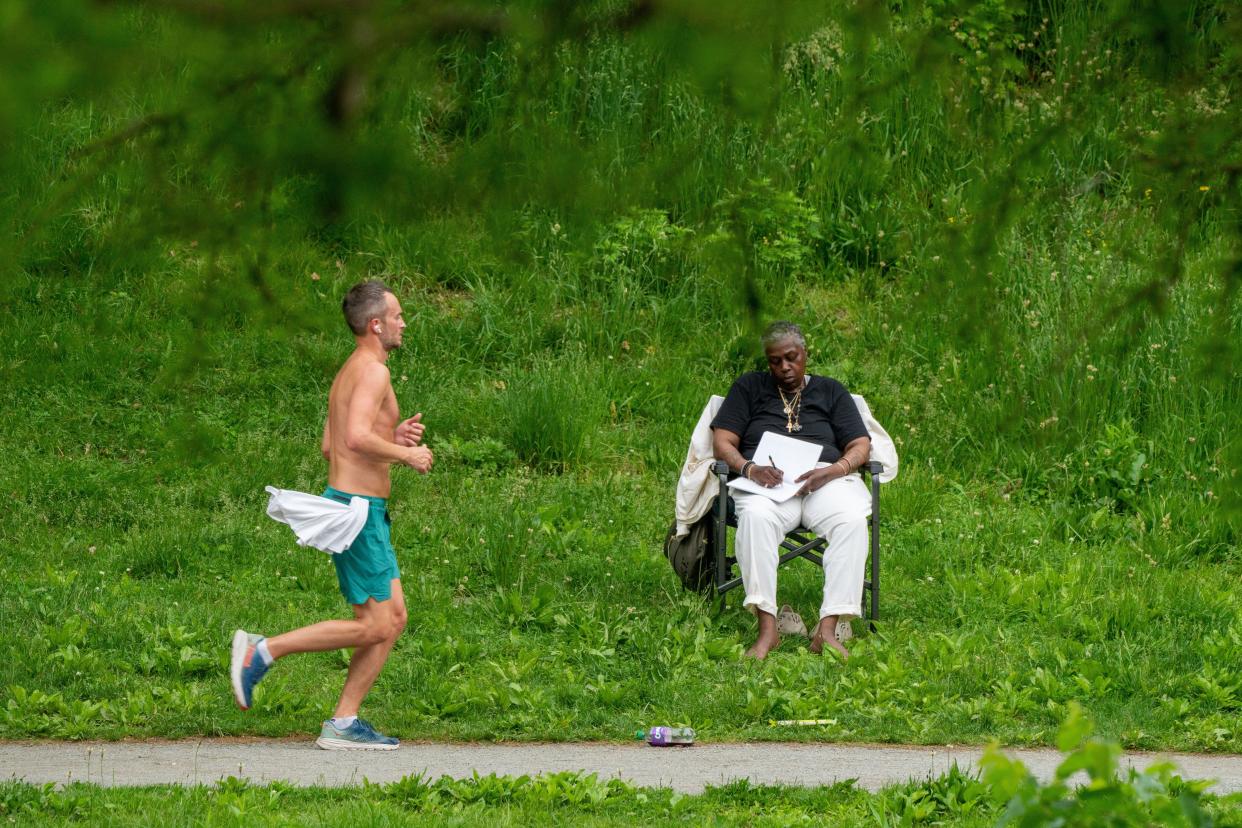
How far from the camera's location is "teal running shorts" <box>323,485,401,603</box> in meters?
6.05

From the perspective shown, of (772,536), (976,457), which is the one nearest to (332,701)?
(772,536)

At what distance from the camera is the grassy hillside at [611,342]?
3322 millimetres

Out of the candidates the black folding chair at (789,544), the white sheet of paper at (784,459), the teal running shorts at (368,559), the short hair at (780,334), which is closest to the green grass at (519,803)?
the teal running shorts at (368,559)

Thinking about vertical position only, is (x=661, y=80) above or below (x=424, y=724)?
above

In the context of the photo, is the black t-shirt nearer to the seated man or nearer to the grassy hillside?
the seated man

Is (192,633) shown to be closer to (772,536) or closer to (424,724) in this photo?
(424,724)

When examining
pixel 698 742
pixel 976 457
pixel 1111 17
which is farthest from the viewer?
pixel 976 457

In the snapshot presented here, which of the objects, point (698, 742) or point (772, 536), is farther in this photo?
point (772, 536)

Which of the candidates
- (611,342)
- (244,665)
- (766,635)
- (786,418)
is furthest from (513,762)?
(611,342)

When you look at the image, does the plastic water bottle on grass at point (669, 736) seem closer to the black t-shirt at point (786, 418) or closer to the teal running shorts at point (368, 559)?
the teal running shorts at point (368, 559)

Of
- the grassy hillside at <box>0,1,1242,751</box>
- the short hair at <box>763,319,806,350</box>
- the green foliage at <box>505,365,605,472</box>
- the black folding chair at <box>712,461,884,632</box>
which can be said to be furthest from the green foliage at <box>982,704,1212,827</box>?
the green foliage at <box>505,365,605,472</box>

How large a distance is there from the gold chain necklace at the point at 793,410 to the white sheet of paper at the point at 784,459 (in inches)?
2.6

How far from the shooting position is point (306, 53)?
331 centimetres

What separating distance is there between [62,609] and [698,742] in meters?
3.44
